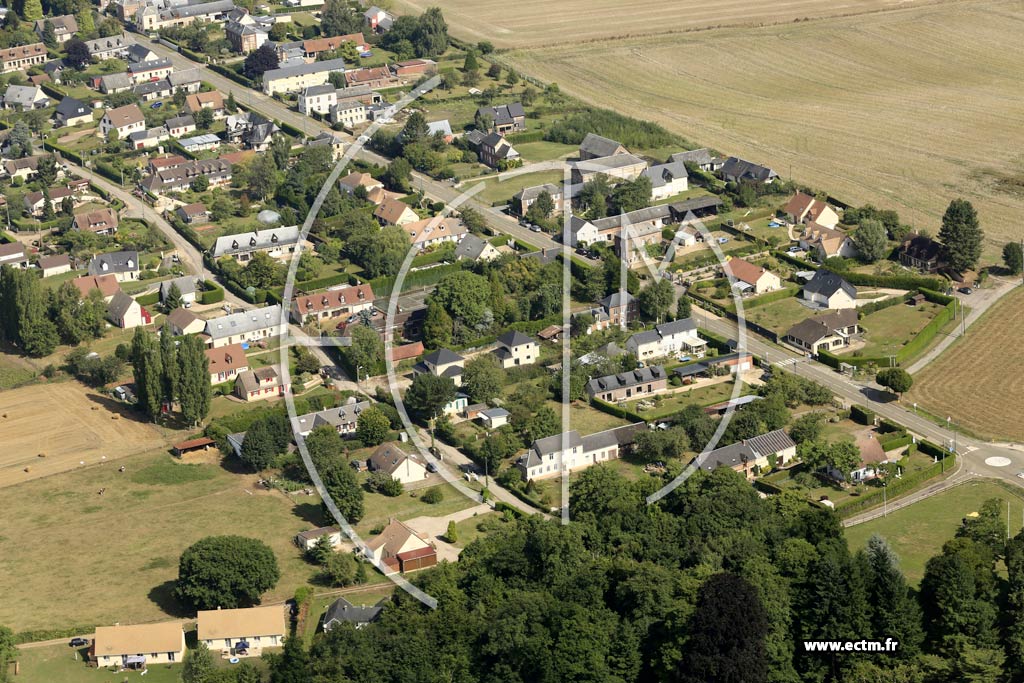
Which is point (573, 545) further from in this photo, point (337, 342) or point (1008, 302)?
point (1008, 302)

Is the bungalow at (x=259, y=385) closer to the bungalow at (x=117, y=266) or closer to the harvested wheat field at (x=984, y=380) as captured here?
the bungalow at (x=117, y=266)

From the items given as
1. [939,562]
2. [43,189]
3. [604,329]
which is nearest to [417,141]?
[43,189]

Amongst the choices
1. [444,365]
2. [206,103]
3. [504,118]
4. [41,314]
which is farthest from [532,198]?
[206,103]

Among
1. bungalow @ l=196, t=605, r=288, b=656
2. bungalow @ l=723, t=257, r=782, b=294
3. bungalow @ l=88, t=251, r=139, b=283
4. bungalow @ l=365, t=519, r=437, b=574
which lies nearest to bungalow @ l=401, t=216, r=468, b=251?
bungalow @ l=88, t=251, r=139, b=283

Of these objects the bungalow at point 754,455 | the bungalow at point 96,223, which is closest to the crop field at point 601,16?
the bungalow at point 96,223

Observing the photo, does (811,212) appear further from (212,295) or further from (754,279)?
(212,295)

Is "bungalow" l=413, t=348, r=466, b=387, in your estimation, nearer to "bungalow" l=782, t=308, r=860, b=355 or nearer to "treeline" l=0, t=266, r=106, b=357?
"bungalow" l=782, t=308, r=860, b=355

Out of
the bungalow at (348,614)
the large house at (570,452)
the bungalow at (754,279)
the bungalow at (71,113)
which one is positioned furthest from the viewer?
the bungalow at (71,113)
